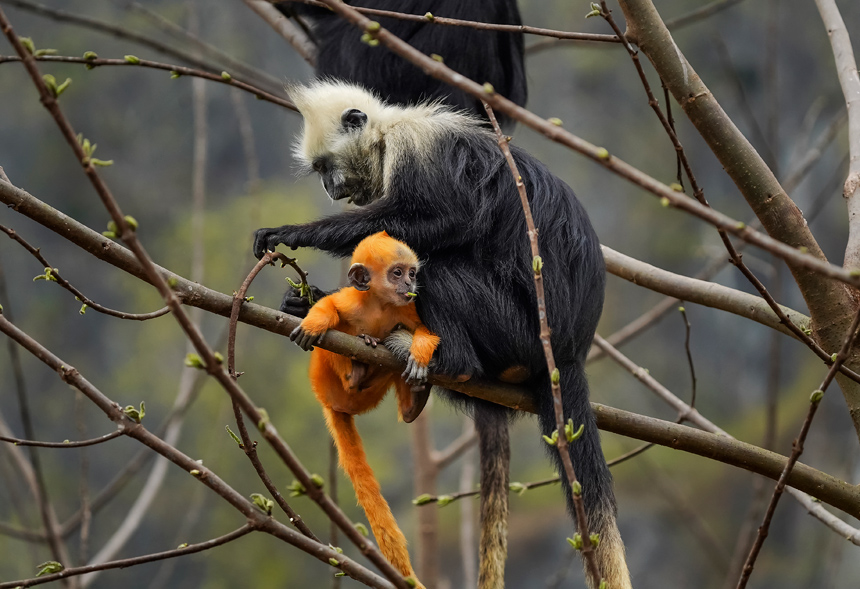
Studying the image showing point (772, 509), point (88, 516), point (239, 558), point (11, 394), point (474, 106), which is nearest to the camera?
point (772, 509)

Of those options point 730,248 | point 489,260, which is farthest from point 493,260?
point 730,248

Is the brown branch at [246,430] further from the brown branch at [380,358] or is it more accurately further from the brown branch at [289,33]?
the brown branch at [289,33]

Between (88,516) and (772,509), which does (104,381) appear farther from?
(772,509)

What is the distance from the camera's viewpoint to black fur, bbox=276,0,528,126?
10.8 ft

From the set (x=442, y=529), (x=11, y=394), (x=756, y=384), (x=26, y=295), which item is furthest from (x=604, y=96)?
(x=11, y=394)

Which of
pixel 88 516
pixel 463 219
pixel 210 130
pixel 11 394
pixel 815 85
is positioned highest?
pixel 815 85

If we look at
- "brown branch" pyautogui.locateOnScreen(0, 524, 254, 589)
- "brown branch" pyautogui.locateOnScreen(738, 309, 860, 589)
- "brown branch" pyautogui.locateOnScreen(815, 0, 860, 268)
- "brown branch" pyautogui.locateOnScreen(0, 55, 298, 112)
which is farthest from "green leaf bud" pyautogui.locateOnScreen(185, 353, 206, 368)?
"brown branch" pyautogui.locateOnScreen(815, 0, 860, 268)

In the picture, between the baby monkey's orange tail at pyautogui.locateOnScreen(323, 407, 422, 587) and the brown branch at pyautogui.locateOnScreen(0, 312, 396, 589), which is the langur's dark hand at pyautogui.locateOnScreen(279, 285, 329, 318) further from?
the brown branch at pyautogui.locateOnScreen(0, 312, 396, 589)

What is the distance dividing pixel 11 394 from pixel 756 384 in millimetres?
7266

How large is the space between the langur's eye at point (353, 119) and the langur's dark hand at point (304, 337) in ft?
2.80

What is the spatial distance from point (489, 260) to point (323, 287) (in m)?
5.69

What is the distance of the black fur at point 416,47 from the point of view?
329 cm

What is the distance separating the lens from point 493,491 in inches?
91.2

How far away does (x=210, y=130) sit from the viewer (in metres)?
8.13
